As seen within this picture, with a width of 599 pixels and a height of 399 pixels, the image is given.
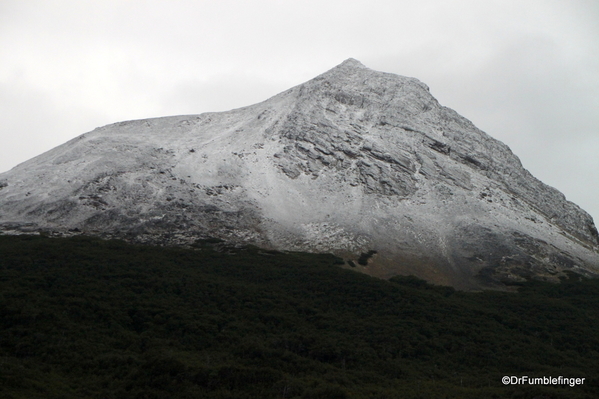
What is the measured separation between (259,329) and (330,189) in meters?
35.5

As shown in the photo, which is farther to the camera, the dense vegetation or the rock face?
the rock face

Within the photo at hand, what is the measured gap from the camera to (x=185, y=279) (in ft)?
158

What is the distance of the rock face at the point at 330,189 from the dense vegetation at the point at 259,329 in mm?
5364

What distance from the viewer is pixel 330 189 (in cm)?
7325

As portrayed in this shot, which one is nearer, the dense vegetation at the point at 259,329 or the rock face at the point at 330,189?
the dense vegetation at the point at 259,329

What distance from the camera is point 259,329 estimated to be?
40.4 m

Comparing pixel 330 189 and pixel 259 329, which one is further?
pixel 330 189

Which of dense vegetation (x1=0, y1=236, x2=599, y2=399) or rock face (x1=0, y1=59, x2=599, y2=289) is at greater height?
rock face (x1=0, y1=59, x2=599, y2=289)

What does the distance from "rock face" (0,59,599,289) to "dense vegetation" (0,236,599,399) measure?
17.6 feet

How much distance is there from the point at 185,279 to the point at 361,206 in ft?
94.4

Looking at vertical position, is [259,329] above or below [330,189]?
below

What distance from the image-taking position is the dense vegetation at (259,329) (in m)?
29.7

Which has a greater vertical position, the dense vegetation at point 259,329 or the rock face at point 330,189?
the rock face at point 330,189

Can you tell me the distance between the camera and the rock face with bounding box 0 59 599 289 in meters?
61.6
